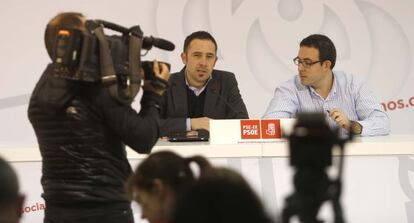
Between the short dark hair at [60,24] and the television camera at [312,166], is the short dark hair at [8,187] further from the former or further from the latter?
the short dark hair at [60,24]

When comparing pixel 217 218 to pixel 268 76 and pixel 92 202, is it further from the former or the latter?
pixel 268 76

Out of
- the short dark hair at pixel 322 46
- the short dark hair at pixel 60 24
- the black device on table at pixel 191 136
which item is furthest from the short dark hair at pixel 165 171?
the short dark hair at pixel 322 46

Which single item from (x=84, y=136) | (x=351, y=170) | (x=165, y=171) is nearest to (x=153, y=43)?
(x=84, y=136)

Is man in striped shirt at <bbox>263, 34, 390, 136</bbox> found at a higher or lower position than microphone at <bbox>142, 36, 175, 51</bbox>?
lower

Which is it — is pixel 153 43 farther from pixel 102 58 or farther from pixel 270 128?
pixel 270 128

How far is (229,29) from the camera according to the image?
194 inches

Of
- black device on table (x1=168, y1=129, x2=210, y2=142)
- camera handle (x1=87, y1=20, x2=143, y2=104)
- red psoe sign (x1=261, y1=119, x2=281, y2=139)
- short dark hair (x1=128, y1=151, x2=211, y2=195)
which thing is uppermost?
camera handle (x1=87, y1=20, x2=143, y2=104)

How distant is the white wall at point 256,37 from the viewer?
4906mm

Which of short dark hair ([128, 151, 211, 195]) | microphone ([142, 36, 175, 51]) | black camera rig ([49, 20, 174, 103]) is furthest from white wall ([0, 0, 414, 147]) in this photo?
short dark hair ([128, 151, 211, 195])

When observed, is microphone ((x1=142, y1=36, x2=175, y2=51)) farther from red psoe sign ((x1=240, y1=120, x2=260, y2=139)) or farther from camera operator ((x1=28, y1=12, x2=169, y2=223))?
red psoe sign ((x1=240, y1=120, x2=260, y2=139))

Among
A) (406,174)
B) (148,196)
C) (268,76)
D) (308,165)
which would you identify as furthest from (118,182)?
(268,76)

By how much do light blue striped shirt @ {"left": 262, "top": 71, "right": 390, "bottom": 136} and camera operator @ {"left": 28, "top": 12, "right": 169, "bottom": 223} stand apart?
1.95 metres

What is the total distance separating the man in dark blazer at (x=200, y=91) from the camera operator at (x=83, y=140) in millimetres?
1894

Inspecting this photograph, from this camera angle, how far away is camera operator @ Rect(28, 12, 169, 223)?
1.78 meters
